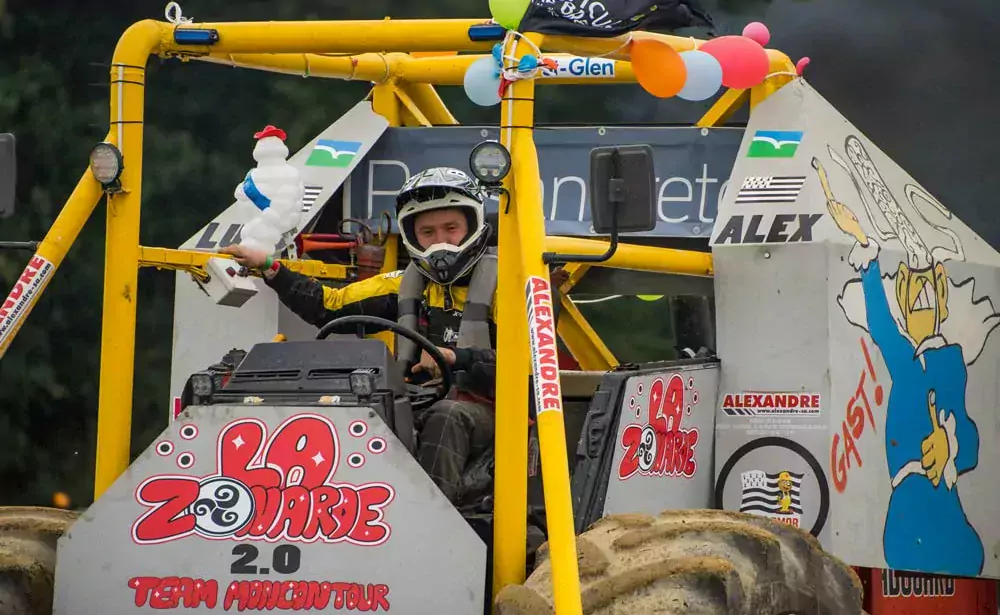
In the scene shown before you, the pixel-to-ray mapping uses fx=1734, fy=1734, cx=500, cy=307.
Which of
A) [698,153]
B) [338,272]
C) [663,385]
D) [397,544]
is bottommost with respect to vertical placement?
[397,544]

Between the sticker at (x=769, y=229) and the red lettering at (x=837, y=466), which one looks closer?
the red lettering at (x=837, y=466)

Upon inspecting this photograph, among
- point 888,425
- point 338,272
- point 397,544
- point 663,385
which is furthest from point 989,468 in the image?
point 397,544

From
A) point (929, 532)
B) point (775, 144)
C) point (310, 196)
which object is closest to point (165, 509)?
point (310, 196)

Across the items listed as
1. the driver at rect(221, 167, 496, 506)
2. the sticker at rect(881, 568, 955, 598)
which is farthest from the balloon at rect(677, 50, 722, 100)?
the sticker at rect(881, 568, 955, 598)

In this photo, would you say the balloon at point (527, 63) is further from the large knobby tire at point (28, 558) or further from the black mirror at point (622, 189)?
the large knobby tire at point (28, 558)

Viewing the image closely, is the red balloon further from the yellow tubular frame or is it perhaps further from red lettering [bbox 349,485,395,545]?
red lettering [bbox 349,485,395,545]

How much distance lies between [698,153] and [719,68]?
189cm

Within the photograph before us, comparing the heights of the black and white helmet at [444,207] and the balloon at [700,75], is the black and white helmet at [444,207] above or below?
below

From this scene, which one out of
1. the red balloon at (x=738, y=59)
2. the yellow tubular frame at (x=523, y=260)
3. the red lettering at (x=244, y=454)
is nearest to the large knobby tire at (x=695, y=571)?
the yellow tubular frame at (x=523, y=260)

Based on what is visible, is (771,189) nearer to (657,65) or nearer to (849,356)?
(849,356)

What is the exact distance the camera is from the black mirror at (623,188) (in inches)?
210

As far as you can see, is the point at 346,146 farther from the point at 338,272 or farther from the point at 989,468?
the point at 989,468

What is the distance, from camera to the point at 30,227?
13156 millimetres

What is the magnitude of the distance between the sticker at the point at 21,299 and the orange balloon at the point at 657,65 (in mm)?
2215
